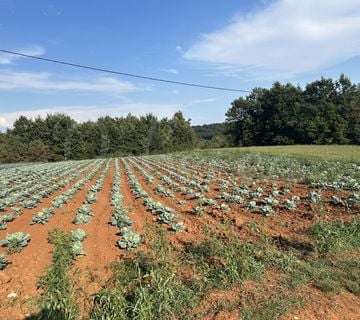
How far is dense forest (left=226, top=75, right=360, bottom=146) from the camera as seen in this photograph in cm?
6962

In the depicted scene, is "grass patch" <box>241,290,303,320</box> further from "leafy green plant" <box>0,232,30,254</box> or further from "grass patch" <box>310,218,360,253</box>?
"leafy green plant" <box>0,232,30,254</box>

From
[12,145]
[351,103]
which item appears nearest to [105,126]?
[12,145]

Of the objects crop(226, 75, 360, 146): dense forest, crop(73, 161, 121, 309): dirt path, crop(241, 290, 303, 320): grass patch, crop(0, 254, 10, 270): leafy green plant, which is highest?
crop(226, 75, 360, 146): dense forest

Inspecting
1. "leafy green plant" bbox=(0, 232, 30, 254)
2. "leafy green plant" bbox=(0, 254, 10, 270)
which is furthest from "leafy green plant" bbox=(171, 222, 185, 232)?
"leafy green plant" bbox=(0, 254, 10, 270)

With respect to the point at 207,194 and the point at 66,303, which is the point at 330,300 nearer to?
the point at 66,303

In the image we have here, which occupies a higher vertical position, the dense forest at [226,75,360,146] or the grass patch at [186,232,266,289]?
the dense forest at [226,75,360,146]

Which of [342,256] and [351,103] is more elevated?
[351,103]

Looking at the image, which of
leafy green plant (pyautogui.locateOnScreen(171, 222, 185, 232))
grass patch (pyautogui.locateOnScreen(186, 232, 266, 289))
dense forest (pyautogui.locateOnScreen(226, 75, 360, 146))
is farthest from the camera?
dense forest (pyautogui.locateOnScreen(226, 75, 360, 146))

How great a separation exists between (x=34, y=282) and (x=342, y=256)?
5133 mm

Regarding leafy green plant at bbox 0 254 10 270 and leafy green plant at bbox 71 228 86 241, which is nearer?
leafy green plant at bbox 0 254 10 270

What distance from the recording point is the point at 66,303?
15.3 feet

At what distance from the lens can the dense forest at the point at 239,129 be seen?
6981 cm

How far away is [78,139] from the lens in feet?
247

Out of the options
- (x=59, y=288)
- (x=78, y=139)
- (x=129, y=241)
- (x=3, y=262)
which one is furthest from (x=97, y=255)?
(x=78, y=139)
